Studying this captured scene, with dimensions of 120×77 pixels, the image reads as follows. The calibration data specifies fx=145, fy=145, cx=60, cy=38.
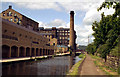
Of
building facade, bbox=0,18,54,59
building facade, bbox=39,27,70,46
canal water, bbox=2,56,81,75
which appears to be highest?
building facade, bbox=39,27,70,46

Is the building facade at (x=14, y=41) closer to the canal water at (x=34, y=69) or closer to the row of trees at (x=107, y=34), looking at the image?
the canal water at (x=34, y=69)

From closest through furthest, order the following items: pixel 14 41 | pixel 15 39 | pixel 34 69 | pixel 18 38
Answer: pixel 34 69 → pixel 14 41 → pixel 15 39 → pixel 18 38

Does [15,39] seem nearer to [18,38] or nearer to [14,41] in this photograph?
[18,38]

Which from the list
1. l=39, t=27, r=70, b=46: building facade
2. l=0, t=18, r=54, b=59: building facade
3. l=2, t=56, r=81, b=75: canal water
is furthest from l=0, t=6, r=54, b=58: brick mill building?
l=39, t=27, r=70, b=46: building facade

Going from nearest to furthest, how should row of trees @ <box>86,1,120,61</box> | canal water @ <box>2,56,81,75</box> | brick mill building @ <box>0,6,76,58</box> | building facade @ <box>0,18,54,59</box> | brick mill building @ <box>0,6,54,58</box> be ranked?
row of trees @ <box>86,1,120,61</box>, canal water @ <box>2,56,81,75</box>, building facade @ <box>0,18,54,59</box>, brick mill building @ <box>0,6,54,58</box>, brick mill building @ <box>0,6,76,58</box>

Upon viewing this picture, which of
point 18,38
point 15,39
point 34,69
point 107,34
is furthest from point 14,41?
point 107,34

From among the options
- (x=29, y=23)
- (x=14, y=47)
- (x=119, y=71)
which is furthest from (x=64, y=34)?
(x=119, y=71)

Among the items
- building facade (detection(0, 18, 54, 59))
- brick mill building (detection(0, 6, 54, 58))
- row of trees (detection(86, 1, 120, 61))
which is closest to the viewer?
row of trees (detection(86, 1, 120, 61))

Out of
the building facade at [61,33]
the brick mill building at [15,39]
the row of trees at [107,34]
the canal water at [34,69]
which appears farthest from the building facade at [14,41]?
the building facade at [61,33]

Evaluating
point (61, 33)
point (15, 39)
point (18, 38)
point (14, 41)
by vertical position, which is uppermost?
point (61, 33)

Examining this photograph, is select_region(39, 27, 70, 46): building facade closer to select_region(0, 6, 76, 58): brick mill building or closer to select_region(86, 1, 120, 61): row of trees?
select_region(0, 6, 76, 58): brick mill building

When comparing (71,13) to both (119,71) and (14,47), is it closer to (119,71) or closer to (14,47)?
(14,47)

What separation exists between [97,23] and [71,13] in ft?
301

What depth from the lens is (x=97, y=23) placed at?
3102cm
